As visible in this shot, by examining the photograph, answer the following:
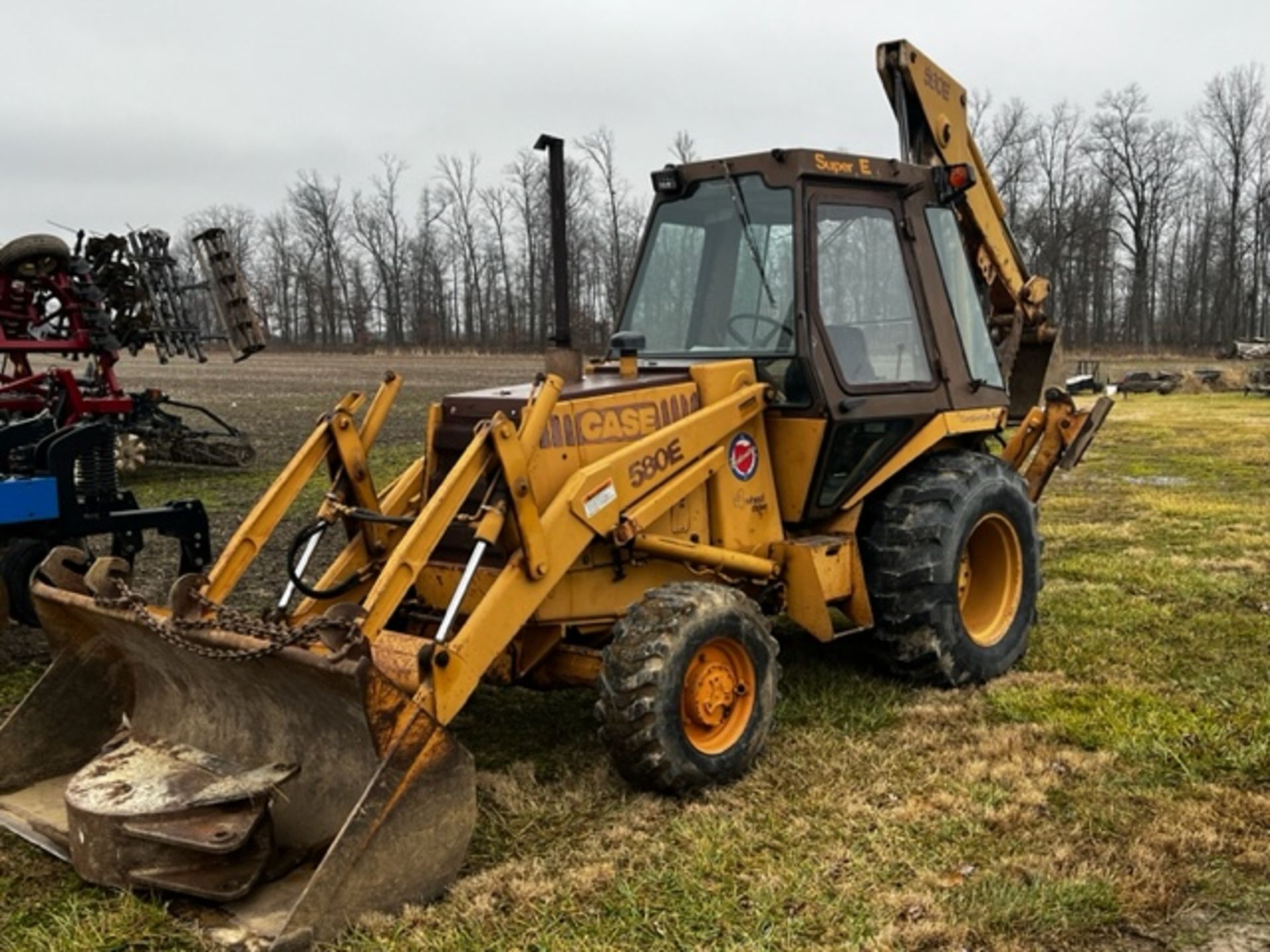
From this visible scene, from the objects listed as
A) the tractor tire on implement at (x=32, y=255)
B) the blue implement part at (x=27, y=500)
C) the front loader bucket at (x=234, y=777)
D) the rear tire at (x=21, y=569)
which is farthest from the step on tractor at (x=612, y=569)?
the tractor tire on implement at (x=32, y=255)

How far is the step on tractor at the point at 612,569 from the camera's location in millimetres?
3688

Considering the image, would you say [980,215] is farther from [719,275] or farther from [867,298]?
[719,275]

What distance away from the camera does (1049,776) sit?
460cm

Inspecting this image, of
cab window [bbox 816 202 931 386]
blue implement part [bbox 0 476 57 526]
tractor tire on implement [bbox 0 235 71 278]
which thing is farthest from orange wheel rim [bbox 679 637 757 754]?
tractor tire on implement [bbox 0 235 71 278]

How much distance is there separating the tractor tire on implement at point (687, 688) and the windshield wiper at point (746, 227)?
1.56 metres

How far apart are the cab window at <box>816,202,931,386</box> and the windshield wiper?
0.84ft

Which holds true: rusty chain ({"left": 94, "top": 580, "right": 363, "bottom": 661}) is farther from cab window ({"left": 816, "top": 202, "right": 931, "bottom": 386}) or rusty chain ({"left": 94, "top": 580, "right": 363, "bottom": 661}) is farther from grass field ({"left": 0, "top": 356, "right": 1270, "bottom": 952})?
cab window ({"left": 816, "top": 202, "right": 931, "bottom": 386})

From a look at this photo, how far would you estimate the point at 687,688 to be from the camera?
4422 millimetres

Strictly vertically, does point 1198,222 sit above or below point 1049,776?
above

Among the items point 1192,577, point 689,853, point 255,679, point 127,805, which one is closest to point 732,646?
point 689,853

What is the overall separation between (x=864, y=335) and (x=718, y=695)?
197cm

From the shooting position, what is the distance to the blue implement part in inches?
225

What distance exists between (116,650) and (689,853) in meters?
2.36

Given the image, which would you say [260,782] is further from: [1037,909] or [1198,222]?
[1198,222]
